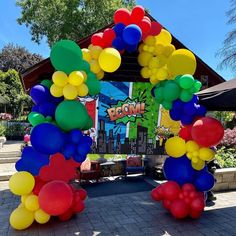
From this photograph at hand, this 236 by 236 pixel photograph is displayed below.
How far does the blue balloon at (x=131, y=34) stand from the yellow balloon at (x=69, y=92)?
57.0 inches

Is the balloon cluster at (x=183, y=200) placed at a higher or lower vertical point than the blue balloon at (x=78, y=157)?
lower

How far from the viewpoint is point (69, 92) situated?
5.20 metres

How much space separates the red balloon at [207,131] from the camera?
5.33 meters

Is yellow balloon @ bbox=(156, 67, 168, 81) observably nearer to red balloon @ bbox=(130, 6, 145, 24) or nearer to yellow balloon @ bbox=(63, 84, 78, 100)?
red balloon @ bbox=(130, 6, 145, 24)

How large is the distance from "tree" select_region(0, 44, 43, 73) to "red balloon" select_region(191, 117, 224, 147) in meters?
35.9

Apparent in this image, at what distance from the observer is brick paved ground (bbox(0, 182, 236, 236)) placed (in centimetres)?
523

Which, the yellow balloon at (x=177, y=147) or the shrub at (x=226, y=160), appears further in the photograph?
the shrub at (x=226, y=160)

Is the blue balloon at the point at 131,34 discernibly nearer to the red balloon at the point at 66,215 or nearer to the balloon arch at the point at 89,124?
the balloon arch at the point at 89,124

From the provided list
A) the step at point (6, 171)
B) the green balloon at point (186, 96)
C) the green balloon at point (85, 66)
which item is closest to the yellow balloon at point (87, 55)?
the green balloon at point (85, 66)

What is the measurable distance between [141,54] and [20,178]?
3510 mm

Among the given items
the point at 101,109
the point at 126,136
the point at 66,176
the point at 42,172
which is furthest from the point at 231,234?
the point at 101,109

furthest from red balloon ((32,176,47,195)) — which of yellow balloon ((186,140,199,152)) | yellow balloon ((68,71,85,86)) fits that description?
yellow balloon ((186,140,199,152))

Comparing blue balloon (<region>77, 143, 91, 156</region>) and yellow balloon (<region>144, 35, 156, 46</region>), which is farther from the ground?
yellow balloon (<region>144, 35, 156, 46</region>)

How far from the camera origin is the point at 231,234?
5.16 metres
